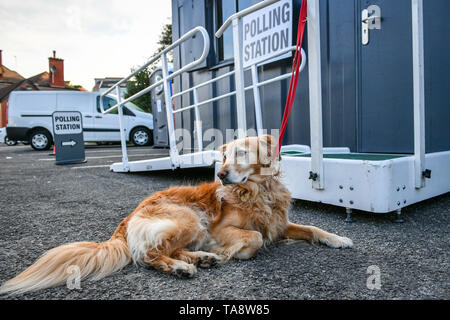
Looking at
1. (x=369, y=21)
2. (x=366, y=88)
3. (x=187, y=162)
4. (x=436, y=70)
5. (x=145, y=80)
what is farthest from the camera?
(x=145, y=80)

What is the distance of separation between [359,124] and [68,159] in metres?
6.28

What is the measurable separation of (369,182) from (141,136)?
1178cm

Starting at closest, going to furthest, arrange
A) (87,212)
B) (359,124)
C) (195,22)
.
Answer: (87,212) → (359,124) → (195,22)

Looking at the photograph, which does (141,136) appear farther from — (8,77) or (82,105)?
(8,77)

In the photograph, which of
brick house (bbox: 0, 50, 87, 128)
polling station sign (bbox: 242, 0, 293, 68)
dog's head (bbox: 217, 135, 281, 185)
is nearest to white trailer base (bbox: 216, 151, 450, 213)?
dog's head (bbox: 217, 135, 281, 185)

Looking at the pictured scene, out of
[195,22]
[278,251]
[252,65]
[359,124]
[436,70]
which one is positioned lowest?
[278,251]

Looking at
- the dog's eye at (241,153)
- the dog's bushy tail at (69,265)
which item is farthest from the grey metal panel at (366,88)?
the dog's bushy tail at (69,265)

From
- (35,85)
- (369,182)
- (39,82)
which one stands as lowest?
Answer: (369,182)

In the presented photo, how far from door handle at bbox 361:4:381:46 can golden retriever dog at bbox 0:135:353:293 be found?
74.9 inches

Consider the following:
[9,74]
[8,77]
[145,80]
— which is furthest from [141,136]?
[9,74]

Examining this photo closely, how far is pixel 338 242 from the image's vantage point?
77.3 inches

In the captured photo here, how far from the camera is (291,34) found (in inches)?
161

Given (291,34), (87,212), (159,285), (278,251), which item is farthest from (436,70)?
(87,212)
